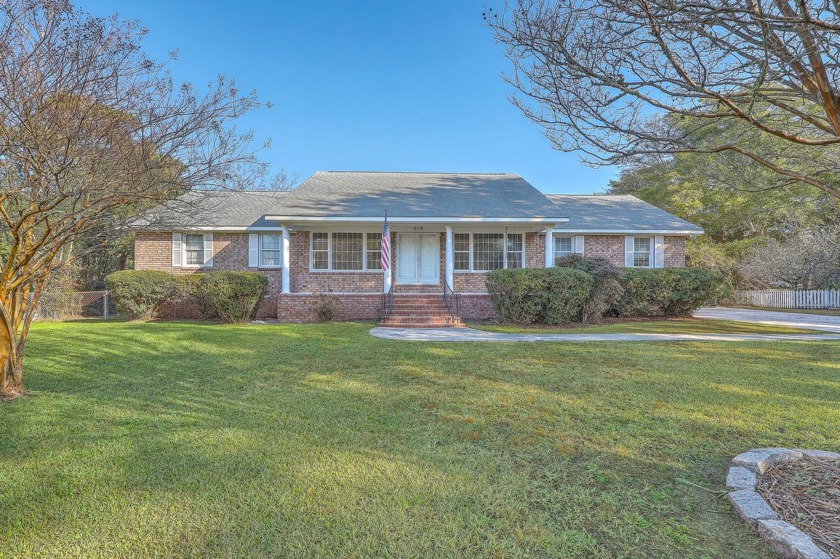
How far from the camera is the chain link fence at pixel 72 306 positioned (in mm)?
14422

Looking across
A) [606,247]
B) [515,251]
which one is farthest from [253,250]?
[606,247]

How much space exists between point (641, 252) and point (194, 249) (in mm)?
18807

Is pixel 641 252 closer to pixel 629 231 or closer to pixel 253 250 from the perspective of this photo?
pixel 629 231

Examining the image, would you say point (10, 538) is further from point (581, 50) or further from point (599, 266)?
point (599, 266)

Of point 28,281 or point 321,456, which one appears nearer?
point 321,456

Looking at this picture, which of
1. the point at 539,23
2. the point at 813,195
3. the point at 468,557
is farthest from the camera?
the point at 813,195

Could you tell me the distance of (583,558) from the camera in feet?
6.55

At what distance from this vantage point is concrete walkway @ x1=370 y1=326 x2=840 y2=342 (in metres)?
8.87

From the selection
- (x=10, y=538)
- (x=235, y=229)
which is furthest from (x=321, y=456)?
(x=235, y=229)

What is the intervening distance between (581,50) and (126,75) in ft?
15.8

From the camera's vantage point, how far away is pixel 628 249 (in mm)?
16781

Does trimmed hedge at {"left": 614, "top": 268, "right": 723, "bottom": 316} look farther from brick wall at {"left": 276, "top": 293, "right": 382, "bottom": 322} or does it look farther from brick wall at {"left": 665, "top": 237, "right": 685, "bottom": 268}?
brick wall at {"left": 276, "top": 293, "right": 382, "bottom": 322}

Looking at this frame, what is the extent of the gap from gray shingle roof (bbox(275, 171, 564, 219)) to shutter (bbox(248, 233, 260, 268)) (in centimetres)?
261

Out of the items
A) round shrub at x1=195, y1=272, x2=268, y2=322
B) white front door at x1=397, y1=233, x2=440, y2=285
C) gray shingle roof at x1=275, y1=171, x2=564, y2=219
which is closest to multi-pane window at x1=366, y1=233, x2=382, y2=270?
white front door at x1=397, y1=233, x2=440, y2=285
